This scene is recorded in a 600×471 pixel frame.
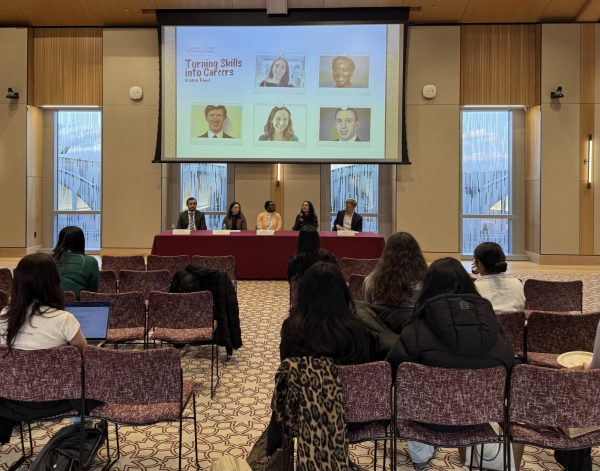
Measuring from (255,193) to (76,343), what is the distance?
392 inches

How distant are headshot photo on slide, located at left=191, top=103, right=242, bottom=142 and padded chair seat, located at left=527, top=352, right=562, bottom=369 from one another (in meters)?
8.72

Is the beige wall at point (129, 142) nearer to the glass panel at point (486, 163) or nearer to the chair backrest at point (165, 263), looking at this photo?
the chair backrest at point (165, 263)

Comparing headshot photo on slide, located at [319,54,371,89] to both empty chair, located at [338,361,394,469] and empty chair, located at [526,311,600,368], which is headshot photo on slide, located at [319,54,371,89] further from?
empty chair, located at [338,361,394,469]

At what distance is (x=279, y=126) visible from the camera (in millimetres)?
11570

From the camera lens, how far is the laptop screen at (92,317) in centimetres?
340

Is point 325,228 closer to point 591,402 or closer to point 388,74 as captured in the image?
point 388,74

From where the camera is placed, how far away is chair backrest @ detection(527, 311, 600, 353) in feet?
11.9

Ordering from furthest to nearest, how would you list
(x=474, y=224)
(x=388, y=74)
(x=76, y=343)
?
(x=474, y=224)
(x=388, y=74)
(x=76, y=343)

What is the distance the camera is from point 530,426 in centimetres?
263

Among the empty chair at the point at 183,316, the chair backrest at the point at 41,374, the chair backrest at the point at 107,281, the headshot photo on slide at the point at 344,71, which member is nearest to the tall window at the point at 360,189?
the headshot photo on slide at the point at 344,71

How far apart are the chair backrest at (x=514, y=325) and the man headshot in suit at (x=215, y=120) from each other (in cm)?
870

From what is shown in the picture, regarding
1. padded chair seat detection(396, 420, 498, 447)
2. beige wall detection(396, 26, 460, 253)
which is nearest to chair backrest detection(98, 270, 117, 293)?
padded chair seat detection(396, 420, 498, 447)

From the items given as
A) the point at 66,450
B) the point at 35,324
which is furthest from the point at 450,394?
the point at 35,324

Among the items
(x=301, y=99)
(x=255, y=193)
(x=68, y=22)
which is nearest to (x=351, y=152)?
(x=301, y=99)
